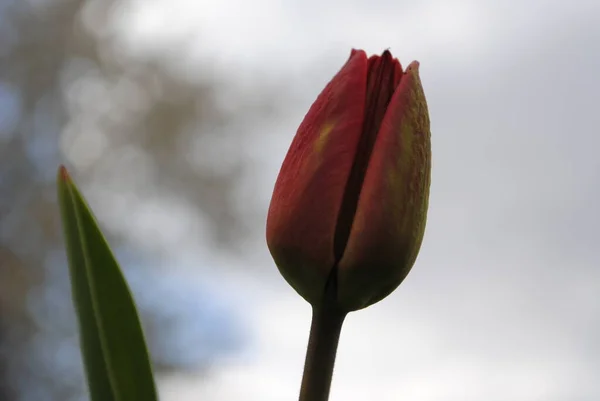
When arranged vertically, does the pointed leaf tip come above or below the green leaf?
above

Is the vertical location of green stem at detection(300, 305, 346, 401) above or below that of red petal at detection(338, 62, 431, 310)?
below

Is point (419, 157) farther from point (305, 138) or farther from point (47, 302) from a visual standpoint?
point (47, 302)

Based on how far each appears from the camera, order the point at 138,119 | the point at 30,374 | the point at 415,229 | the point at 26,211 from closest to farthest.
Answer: the point at 415,229, the point at 30,374, the point at 26,211, the point at 138,119

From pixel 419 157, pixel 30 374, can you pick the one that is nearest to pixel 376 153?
pixel 419 157

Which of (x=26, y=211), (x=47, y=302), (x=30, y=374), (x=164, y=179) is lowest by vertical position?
(x=30, y=374)
